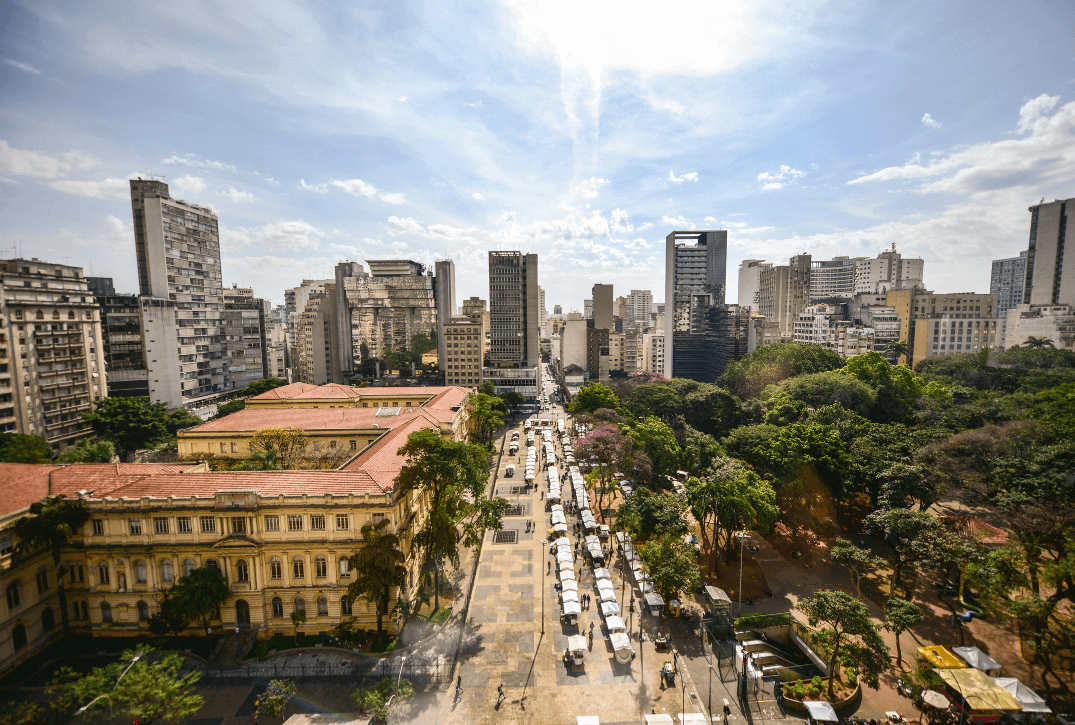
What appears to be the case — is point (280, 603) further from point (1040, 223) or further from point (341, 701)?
point (1040, 223)

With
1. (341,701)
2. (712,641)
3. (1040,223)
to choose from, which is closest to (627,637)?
(712,641)

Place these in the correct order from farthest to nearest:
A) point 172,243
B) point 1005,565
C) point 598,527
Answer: point 172,243 → point 598,527 → point 1005,565

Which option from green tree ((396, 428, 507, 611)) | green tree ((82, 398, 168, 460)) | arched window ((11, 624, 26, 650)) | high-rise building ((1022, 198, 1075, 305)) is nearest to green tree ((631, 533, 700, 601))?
green tree ((396, 428, 507, 611))

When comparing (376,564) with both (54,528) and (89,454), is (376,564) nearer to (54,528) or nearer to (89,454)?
(54,528)

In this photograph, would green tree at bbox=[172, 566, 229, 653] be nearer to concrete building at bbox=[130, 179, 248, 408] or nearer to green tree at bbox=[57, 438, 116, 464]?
green tree at bbox=[57, 438, 116, 464]

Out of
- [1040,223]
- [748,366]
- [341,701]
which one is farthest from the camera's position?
[1040,223]

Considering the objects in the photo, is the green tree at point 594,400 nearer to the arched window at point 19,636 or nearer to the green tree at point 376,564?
the green tree at point 376,564
